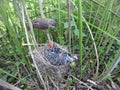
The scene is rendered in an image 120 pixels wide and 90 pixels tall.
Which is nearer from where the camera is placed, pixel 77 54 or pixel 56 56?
pixel 56 56

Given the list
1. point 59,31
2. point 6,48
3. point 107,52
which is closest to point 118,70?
point 107,52

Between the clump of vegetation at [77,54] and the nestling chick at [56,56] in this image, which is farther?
the clump of vegetation at [77,54]

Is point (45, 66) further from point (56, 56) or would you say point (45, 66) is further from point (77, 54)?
point (77, 54)

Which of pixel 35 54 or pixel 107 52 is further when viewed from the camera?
pixel 107 52

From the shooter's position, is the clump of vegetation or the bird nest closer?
the bird nest

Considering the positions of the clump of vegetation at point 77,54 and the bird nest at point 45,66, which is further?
the clump of vegetation at point 77,54

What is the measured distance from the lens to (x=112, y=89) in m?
0.78

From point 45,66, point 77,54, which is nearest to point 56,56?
point 45,66

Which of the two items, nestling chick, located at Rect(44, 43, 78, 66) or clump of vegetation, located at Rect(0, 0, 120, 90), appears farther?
clump of vegetation, located at Rect(0, 0, 120, 90)

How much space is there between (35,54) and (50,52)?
5 centimetres

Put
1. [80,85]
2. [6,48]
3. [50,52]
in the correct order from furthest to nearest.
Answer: [6,48] → [80,85] → [50,52]

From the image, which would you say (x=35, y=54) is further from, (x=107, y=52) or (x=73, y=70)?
(x=107, y=52)

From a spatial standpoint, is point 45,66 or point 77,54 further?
point 77,54

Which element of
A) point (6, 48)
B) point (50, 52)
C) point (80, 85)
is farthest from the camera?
point (6, 48)
